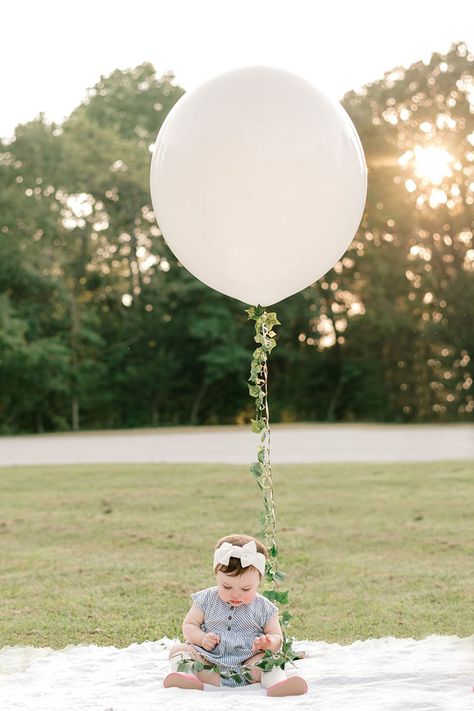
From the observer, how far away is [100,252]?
2183cm

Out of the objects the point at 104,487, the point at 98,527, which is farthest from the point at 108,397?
the point at 98,527

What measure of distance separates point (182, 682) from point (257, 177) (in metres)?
1.82

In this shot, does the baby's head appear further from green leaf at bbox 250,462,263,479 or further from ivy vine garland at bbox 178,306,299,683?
green leaf at bbox 250,462,263,479

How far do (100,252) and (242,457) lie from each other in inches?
430

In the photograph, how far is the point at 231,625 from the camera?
11.1ft

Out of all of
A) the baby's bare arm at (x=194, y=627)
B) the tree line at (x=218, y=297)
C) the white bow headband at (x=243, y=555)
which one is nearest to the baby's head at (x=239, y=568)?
the white bow headband at (x=243, y=555)

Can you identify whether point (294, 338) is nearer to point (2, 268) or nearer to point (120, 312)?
point (120, 312)

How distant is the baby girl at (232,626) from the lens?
3291 mm

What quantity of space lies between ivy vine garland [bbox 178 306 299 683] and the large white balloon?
182mm

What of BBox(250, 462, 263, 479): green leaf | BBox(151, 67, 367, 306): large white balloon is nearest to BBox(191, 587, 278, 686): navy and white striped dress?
BBox(250, 462, 263, 479): green leaf

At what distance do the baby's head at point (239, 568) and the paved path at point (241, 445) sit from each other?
26.8 ft

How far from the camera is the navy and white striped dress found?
11.0ft

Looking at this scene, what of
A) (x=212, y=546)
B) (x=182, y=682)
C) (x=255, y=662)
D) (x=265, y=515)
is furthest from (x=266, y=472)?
(x=212, y=546)

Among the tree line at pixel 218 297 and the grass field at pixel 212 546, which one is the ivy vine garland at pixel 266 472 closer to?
the grass field at pixel 212 546
